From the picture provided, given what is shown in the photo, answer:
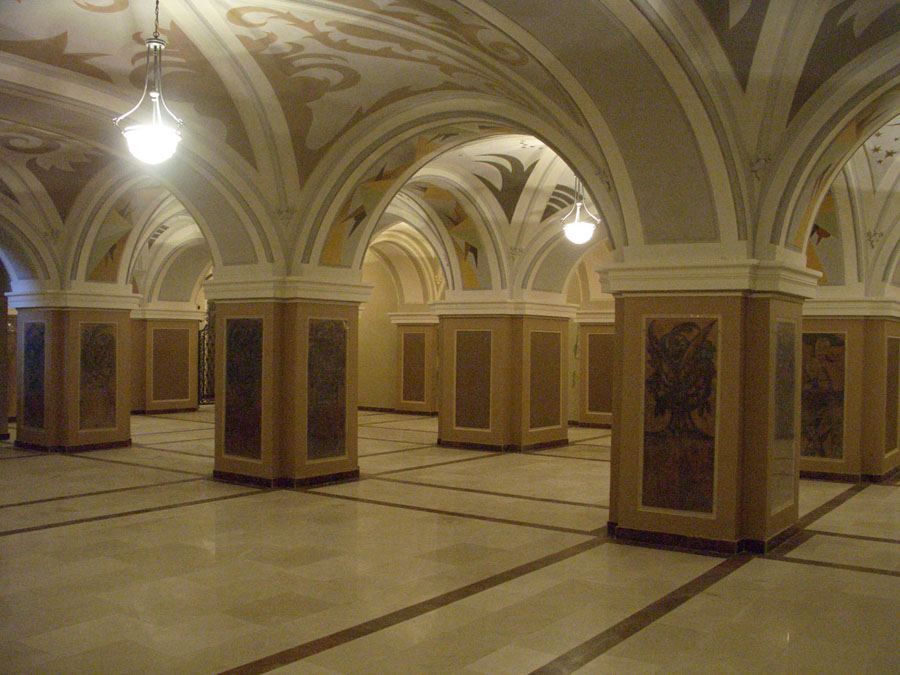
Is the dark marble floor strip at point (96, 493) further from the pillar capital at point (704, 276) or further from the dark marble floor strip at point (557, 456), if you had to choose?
the pillar capital at point (704, 276)

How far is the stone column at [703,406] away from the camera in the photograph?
661 cm

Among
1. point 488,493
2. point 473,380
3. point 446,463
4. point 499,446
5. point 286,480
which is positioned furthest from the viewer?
point 473,380

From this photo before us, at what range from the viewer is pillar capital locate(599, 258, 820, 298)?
6.56 m

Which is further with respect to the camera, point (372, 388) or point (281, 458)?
point (372, 388)

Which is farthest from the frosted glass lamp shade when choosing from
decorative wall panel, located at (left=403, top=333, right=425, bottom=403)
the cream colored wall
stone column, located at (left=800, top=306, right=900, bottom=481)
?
the cream colored wall

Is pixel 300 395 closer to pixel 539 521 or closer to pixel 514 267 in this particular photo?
pixel 539 521

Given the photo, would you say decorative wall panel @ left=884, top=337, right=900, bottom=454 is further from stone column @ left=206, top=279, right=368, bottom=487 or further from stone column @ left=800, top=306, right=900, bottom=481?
stone column @ left=206, top=279, right=368, bottom=487

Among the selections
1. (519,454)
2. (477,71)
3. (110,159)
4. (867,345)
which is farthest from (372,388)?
(477,71)

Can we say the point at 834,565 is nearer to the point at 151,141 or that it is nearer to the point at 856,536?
the point at 856,536

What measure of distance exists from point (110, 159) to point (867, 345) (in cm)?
989

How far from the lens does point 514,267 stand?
1277 centimetres

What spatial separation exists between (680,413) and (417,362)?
42.7 feet

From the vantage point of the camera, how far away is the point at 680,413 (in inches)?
265

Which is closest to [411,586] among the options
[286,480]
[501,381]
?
[286,480]
